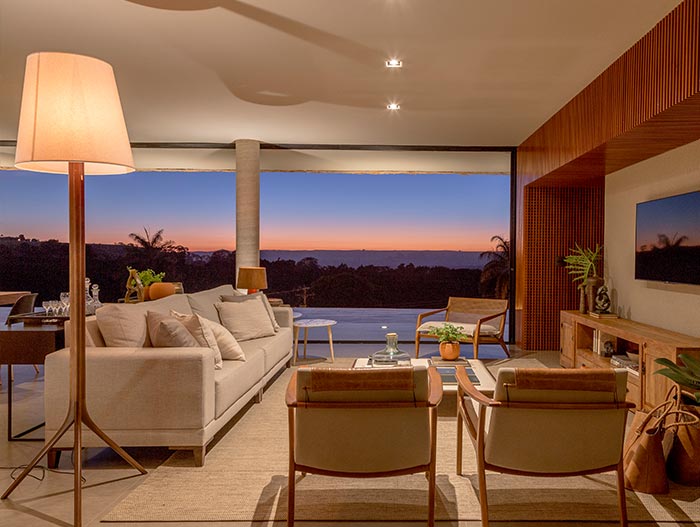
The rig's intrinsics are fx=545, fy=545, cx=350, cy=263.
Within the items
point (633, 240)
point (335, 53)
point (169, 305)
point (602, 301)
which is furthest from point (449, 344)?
point (335, 53)

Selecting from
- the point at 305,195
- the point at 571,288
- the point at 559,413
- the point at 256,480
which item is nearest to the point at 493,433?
the point at 559,413

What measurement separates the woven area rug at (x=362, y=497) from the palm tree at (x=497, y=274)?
722cm

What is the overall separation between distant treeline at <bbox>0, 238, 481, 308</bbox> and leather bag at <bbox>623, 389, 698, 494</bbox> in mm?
7776

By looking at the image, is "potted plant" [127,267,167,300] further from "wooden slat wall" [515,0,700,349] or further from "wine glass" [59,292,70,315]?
"wooden slat wall" [515,0,700,349]

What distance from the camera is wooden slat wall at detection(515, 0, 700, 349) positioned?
329 cm

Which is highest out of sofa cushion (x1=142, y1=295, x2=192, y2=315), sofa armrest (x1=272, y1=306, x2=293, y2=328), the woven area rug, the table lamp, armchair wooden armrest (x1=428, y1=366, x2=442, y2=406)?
the table lamp

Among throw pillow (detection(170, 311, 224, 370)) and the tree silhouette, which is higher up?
the tree silhouette

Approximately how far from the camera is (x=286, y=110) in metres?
5.84

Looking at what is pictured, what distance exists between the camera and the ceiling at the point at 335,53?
346 cm

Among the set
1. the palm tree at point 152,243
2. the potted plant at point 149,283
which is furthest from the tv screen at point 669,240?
the palm tree at point 152,243

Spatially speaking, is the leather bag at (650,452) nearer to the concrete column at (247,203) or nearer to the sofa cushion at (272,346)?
the sofa cushion at (272,346)

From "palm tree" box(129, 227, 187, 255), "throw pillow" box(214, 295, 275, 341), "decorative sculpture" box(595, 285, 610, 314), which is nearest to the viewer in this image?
"throw pillow" box(214, 295, 275, 341)

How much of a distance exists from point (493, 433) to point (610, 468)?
0.53 meters

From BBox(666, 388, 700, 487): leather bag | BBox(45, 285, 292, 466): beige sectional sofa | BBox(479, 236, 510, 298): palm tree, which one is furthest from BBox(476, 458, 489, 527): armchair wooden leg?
BBox(479, 236, 510, 298): palm tree
